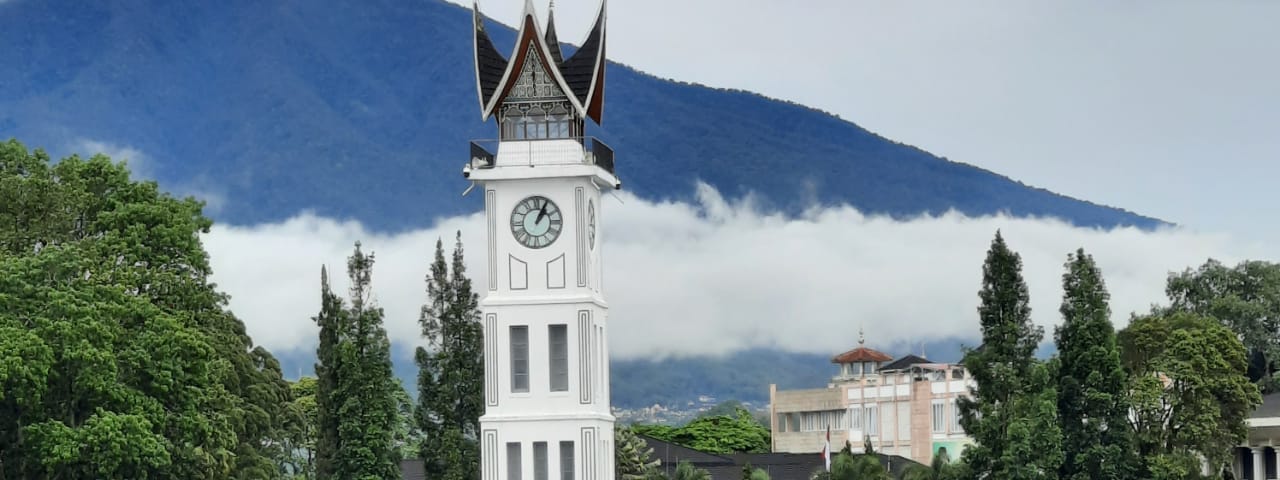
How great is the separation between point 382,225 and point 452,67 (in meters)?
19.9

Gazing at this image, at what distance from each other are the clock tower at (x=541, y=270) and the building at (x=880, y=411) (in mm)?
40913

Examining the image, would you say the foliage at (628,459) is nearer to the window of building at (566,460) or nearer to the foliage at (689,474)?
the foliage at (689,474)

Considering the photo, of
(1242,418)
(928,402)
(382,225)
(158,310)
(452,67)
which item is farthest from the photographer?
(452,67)

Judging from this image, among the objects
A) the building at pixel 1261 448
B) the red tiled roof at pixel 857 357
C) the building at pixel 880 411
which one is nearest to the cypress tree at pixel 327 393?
the building at pixel 1261 448

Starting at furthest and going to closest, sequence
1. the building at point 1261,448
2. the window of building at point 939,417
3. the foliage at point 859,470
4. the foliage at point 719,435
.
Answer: the foliage at point 719,435 < the window of building at point 939,417 < the building at point 1261,448 < the foliage at point 859,470

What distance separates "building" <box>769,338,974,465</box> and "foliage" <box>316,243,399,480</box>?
139 feet

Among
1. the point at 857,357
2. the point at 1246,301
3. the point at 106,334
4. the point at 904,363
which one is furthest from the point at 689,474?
the point at 904,363

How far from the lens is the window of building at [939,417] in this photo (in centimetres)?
9844

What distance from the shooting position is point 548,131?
184 feet

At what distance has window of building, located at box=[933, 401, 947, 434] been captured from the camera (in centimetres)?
9844

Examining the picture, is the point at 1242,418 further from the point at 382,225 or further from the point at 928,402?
the point at 382,225

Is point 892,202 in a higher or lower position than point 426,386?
higher

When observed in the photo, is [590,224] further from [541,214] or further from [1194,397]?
[1194,397]

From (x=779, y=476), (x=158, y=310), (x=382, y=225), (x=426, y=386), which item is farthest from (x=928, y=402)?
(x=382, y=225)
